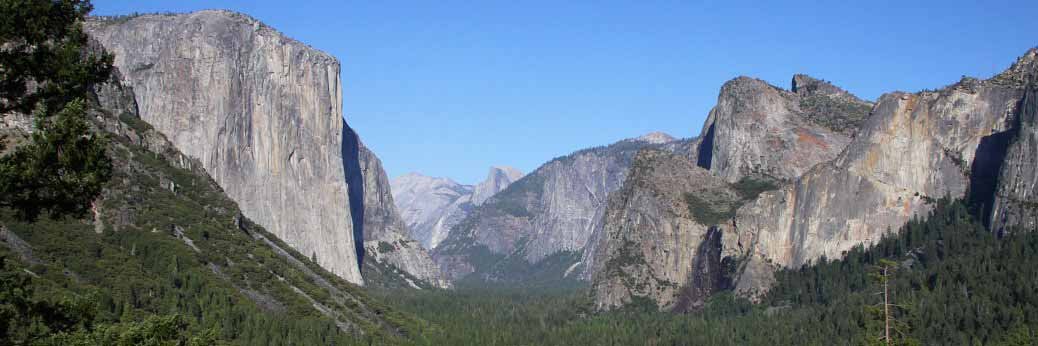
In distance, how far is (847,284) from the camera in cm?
17475

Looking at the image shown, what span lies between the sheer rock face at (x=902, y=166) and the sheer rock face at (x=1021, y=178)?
14.4 m

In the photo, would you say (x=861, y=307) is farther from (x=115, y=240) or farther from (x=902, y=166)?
(x=115, y=240)

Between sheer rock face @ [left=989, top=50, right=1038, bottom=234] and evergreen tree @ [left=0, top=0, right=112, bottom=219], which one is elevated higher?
sheer rock face @ [left=989, top=50, right=1038, bottom=234]

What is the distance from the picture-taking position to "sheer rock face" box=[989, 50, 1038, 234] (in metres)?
160

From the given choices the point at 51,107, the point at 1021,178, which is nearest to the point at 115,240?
the point at 51,107

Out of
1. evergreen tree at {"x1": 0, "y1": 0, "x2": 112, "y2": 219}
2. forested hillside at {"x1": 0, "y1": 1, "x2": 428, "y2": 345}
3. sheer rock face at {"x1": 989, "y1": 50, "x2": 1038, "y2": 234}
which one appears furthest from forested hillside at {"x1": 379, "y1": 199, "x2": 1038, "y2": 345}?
evergreen tree at {"x1": 0, "y1": 0, "x2": 112, "y2": 219}

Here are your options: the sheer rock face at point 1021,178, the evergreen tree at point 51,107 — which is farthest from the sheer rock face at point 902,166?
the evergreen tree at point 51,107

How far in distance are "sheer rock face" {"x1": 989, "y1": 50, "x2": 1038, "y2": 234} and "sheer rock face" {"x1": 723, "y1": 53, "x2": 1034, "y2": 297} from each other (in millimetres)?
14382

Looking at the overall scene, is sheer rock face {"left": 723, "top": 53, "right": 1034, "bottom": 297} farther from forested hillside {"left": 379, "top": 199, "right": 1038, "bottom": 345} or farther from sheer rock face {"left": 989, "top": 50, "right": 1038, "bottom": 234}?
sheer rock face {"left": 989, "top": 50, "right": 1038, "bottom": 234}

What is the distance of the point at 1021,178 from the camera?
16350 centimetres

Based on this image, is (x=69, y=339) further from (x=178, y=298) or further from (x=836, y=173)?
(x=836, y=173)

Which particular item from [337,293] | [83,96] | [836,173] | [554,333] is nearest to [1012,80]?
[836,173]

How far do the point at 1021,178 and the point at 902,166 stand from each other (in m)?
27.6

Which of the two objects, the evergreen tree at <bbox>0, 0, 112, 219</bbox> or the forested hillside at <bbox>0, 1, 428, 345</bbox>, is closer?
the evergreen tree at <bbox>0, 0, 112, 219</bbox>
